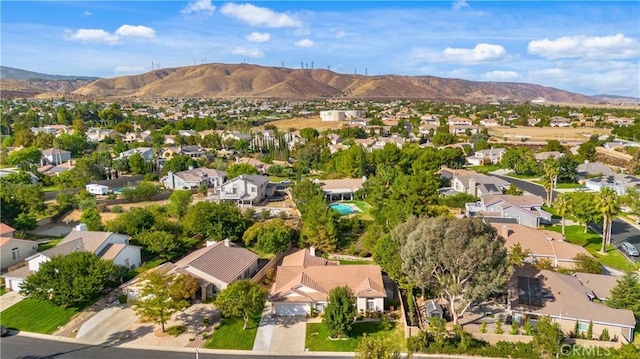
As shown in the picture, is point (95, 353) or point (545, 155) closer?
point (95, 353)

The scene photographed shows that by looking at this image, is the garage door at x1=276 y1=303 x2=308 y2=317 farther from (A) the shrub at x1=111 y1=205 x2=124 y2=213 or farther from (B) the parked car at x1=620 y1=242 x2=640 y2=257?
(A) the shrub at x1=111 y1=205 x2=124 y2=213

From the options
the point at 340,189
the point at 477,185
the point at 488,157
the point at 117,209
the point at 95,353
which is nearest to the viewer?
the point at 95,353

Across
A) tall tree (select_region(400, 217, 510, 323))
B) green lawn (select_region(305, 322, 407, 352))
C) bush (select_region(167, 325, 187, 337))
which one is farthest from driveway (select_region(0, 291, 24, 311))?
tall tree (select_region(400, 217, 510, 323))

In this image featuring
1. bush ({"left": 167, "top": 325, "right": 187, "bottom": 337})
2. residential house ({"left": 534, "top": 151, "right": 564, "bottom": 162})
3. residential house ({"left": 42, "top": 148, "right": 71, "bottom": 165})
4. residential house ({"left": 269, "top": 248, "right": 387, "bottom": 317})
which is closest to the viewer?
bush ({"left": 167, "top": 325, "right": 187, "bottom": 337})

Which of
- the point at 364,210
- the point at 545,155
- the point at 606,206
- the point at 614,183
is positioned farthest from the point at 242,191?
the point at 545,155

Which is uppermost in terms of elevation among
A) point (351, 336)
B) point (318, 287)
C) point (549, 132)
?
point (549, 132)

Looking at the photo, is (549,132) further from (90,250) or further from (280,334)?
(90,250)
